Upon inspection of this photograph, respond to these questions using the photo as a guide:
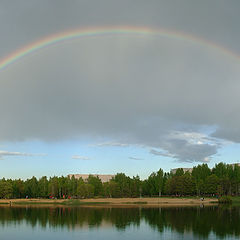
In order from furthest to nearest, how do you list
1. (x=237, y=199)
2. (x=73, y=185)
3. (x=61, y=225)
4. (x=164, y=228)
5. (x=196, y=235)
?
(x=73, y=185), (x=237, y=199), (x=61, y=225), (x=164, y=228), (x=196, y=235)

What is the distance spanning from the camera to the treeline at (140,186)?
156000 mm

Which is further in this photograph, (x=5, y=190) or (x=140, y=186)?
(x=140, y=186)

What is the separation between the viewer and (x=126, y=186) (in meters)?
167

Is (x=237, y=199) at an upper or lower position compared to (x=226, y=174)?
lower

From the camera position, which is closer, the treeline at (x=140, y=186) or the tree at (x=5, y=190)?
the treeline at (x=140, y=186)

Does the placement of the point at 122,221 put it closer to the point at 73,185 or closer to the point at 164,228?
the point at 164,228

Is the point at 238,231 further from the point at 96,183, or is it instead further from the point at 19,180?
the point at 19,180

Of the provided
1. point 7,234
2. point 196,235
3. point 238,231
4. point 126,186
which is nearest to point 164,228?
point 196,235

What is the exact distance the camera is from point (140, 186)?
174 m

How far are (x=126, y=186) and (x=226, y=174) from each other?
5539cm

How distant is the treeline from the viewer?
15600 cm

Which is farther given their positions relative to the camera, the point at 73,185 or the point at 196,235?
the point at 73,185

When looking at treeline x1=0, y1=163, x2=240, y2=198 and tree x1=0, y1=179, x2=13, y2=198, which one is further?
tree x1=0, y1=179, x2=13, y2=198

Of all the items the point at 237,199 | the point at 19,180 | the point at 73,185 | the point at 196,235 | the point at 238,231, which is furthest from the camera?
the point at 19,180
